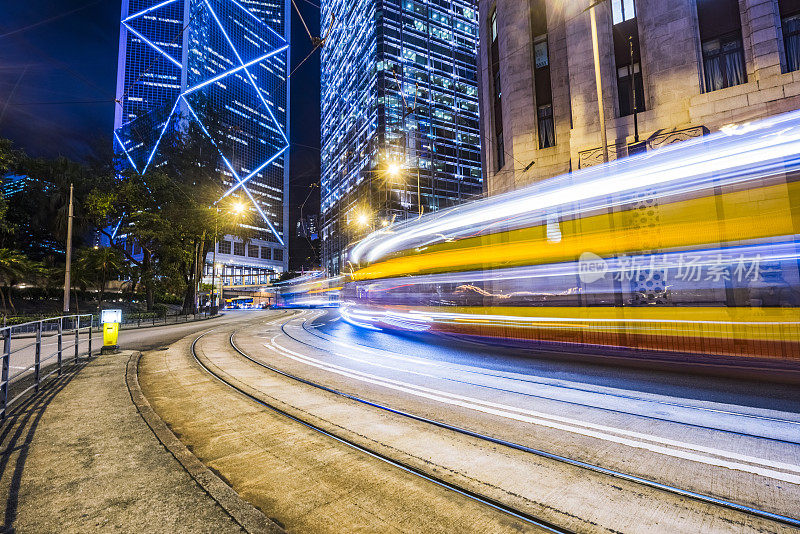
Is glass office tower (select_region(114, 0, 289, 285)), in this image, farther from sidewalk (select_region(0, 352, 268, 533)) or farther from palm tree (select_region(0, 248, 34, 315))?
sidewalk (select_region(0, 352, 268, 533))

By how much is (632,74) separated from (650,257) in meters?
15.8

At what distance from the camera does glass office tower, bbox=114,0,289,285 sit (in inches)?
4176

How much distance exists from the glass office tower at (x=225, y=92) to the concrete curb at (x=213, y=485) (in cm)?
9216

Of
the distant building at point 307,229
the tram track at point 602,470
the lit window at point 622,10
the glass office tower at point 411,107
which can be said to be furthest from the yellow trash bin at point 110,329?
the glass office tower at point 411,107

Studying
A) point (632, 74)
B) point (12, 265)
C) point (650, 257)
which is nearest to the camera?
point (650, 257)

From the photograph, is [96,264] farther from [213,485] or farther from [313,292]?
[213,485]

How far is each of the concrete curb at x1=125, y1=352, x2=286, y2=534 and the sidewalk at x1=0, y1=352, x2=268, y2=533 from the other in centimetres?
4

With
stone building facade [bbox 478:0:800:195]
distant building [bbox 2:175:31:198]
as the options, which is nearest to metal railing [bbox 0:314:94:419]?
stone building facade [bbox 478:0:800:195]

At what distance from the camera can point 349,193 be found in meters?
97.0

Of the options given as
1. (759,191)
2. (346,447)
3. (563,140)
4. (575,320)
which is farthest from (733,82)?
(346,447)

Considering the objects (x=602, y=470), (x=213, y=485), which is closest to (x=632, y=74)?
(x=602, y=470)

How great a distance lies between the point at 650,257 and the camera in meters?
9.32

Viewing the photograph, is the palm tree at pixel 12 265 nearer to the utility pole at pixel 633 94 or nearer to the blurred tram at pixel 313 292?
the blurred tram at pixel 313 292

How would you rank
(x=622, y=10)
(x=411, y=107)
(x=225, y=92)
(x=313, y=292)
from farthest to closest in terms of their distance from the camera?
(x=225, y=92), (x=411, y=107), (x=313, y=292), (x=622, y=10)
